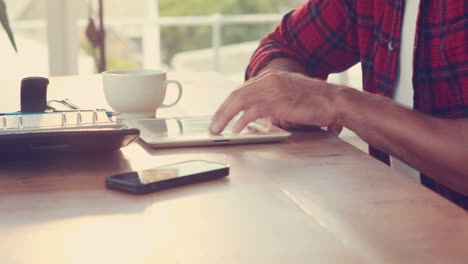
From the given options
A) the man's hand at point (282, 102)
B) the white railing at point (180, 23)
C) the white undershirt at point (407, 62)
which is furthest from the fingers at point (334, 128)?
the white railing at point (180, 23)

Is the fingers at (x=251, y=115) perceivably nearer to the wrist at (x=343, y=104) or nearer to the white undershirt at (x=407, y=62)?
the wrist at (x=343, y=104)

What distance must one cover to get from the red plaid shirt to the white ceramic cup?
35cm

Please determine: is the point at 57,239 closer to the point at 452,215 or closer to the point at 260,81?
the point at 452,215

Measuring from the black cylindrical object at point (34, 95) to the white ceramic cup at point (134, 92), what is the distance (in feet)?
0.38

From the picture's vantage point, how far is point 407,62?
1.21 meters

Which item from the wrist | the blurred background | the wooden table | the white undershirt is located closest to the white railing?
the blurred background

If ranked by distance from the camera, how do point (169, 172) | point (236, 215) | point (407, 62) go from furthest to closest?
point (407, 62)
point (169, 172)
point (236, 215)

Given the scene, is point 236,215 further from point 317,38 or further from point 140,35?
point 140,35

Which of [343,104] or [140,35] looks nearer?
[343,104]

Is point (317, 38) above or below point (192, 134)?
above

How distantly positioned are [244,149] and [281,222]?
0.30 m

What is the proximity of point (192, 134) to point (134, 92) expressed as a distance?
17 cm

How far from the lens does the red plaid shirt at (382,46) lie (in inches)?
42.6

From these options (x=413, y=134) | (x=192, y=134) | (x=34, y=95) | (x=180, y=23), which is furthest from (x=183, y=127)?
(x=180, y=23)
